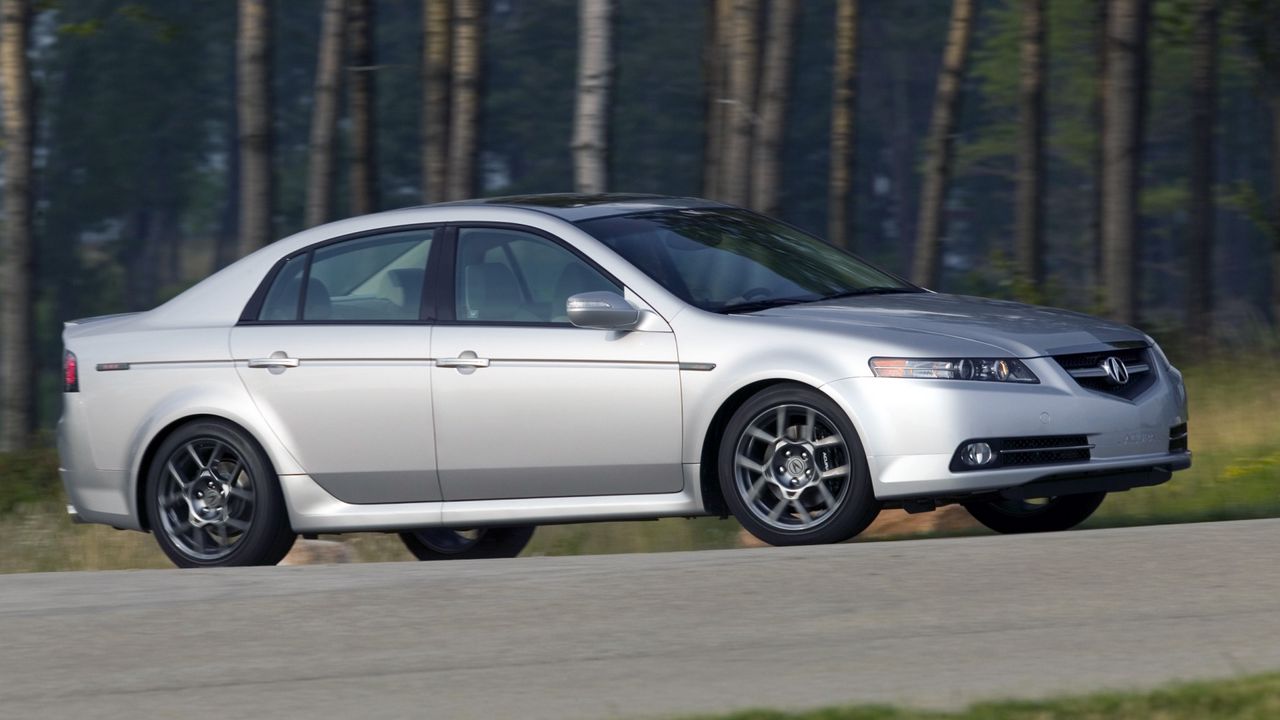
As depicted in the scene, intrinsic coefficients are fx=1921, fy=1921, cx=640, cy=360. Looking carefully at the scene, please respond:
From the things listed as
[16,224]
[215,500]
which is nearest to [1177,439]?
[215,500]

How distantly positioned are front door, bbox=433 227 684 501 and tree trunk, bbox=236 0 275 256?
348 inches

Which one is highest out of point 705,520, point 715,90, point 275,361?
point 715,90

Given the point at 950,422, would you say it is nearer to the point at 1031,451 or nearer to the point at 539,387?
the point at 1031,451

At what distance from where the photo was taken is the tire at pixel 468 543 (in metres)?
10.2

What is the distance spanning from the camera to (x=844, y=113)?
76.0ft

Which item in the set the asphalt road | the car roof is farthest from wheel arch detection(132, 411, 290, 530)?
the car roof

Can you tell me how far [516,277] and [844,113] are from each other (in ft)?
49.5

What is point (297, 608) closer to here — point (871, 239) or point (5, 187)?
point (5, 187)

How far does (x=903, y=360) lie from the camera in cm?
766

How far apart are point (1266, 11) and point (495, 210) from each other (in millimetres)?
16164

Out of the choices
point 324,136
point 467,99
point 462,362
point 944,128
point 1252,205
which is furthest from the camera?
point 944,128

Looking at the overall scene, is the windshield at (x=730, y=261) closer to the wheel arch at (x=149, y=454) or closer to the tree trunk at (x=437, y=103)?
the wheel arch at (x=149, y=454)

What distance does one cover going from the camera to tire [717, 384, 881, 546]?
7766 mm

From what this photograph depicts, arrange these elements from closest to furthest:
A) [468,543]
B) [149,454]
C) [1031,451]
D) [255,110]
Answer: [1031,451], [149,454], [468,543], [255,110]
